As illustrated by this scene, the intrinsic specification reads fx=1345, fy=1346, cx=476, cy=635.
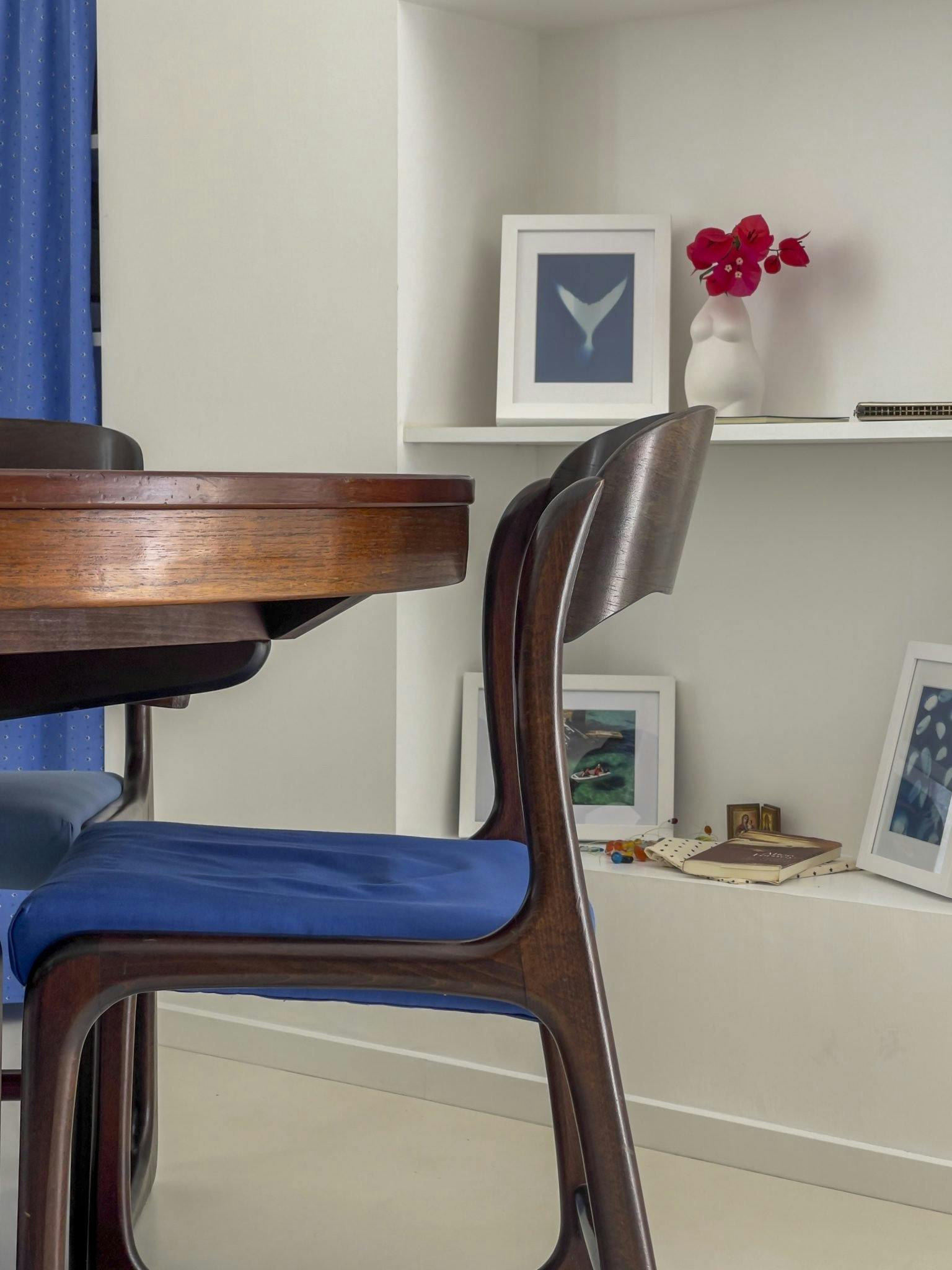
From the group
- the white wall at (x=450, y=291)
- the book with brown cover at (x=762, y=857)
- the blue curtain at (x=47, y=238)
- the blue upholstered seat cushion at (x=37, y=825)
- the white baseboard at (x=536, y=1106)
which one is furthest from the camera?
the blue curtain at (x=47, y=238)

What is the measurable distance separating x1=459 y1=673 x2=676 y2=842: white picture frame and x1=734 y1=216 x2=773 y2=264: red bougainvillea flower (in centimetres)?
70

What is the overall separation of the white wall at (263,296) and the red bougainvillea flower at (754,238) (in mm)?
538

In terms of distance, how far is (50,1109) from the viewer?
3.04 feet

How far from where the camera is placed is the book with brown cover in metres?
1.93

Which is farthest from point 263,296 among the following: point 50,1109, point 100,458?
point 50,1109

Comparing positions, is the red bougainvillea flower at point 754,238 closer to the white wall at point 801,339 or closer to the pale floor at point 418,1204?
the white wall at point 801,339

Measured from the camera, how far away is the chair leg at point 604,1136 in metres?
0.90

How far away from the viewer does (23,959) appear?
3.13ft

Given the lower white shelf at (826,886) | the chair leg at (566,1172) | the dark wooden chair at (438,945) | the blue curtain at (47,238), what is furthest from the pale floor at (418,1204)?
the dark wooden chair at (438,945)

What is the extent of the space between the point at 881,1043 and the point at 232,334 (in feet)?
4.85

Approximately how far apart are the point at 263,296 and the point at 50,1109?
1.56 meters

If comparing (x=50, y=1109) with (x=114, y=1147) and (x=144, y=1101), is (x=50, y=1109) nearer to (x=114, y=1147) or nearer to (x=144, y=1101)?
(x=114, y=1147)

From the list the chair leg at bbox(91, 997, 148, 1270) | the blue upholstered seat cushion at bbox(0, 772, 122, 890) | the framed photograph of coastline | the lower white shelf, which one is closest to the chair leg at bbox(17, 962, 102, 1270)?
the chair leg at bbox(91, 997, 148, 1270)

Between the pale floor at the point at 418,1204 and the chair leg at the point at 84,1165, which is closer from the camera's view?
the chair leg at the point at 84,1165
